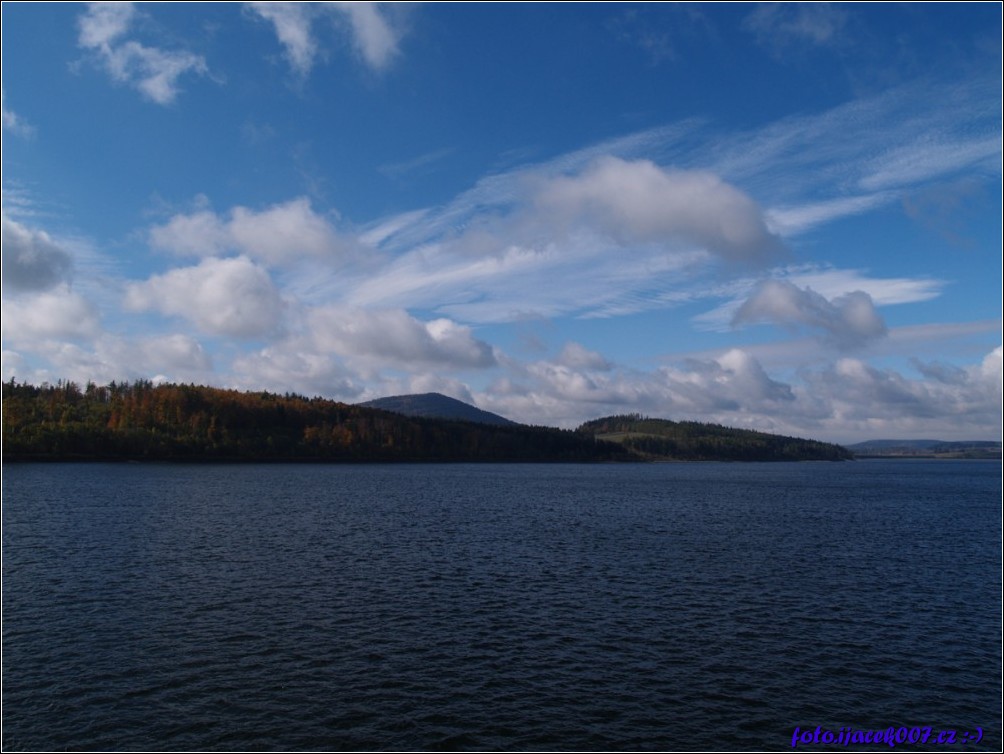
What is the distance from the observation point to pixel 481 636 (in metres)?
31.0

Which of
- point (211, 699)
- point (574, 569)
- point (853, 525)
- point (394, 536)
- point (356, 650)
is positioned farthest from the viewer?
point (853, 525)

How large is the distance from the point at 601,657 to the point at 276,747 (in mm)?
13976

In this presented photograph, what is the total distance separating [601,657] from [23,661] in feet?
79.6

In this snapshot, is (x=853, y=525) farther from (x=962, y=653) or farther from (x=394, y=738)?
(x=394, y=738)

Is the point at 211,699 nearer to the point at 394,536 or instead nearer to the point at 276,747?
the point at 276,747

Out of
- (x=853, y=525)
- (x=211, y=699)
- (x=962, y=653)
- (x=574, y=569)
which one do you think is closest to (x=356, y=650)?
(x=211, y=699)

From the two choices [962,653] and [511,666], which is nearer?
[511,666]

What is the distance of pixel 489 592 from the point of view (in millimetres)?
39438

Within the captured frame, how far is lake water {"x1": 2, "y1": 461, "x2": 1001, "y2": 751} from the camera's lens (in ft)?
73.6

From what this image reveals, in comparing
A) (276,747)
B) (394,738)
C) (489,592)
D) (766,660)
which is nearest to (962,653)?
(766,660)

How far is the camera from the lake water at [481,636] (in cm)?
2242

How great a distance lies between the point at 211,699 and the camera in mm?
23766

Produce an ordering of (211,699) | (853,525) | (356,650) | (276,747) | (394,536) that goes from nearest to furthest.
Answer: (276,747)
(211,699)
(356,650)
(394,536)
(853,525)

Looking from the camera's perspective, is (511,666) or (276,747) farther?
(511,666)
